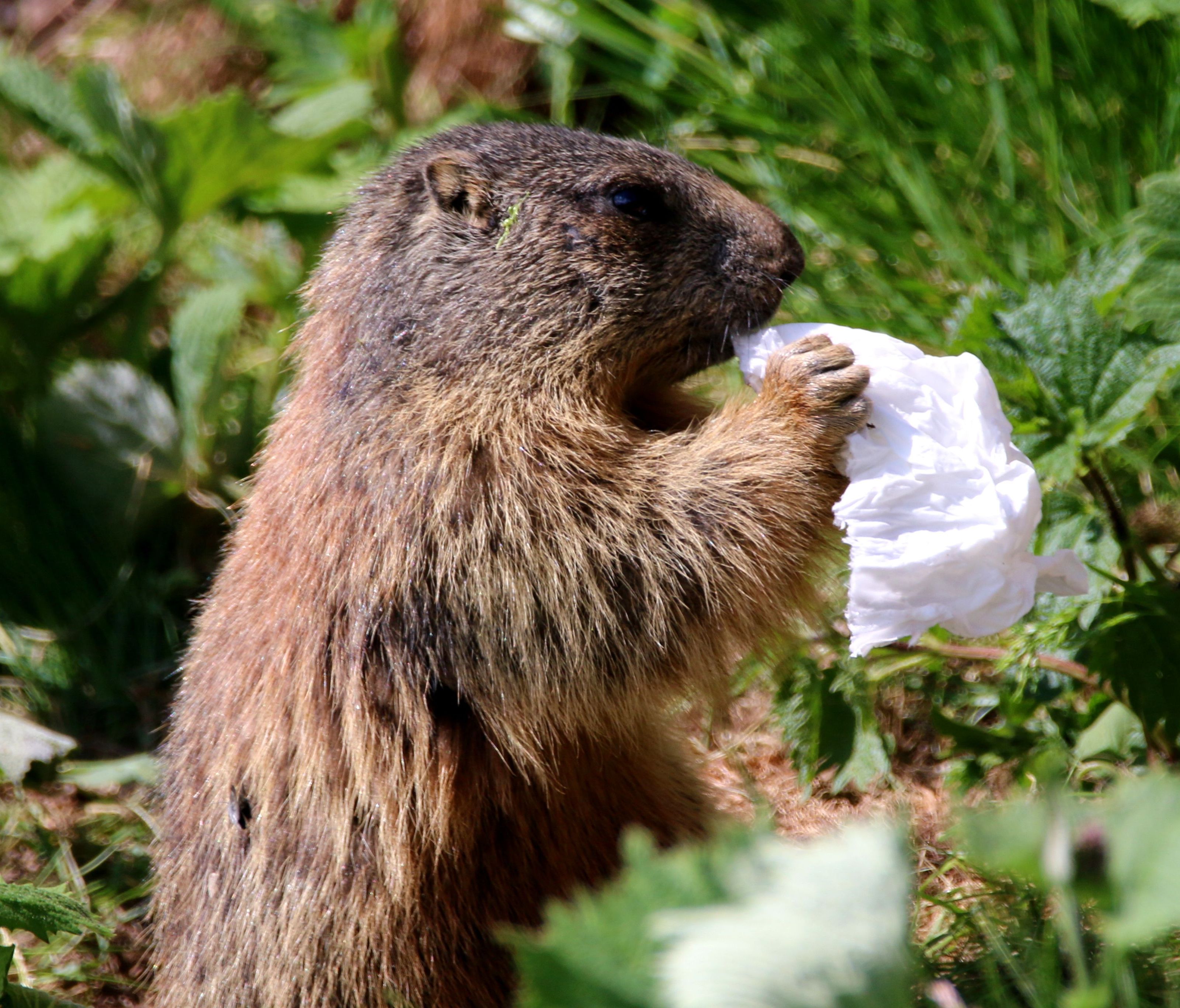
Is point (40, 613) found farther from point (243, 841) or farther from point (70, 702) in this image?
point (243, 841)

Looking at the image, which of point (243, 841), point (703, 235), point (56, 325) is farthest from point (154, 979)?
point (56, 325)

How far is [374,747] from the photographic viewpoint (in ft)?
8.70

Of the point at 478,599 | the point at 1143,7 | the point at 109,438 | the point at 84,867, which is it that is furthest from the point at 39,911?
the point at 1143,7

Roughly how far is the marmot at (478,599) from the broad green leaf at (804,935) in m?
1.33

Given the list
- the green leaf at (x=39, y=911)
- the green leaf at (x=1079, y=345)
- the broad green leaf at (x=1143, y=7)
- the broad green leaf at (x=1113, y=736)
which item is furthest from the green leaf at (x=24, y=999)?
the broad green leaf at (x=1143, y=7)

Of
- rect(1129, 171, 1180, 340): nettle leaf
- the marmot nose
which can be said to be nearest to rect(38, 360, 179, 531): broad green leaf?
the marmot nose

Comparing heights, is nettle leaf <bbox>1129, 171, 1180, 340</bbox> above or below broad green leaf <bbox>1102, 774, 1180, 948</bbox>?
above

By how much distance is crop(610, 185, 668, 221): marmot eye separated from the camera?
3039mm

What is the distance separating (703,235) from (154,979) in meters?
2.28

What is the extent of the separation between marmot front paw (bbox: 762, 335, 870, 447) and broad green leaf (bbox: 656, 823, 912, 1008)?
1.45 m

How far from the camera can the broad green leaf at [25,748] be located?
148 inches

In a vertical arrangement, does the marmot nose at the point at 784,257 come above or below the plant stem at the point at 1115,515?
above

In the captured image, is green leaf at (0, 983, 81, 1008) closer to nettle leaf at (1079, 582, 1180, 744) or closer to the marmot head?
the marmot head

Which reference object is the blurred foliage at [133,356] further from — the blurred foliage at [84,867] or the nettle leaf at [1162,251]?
the nettle leaf at [1162,251]
